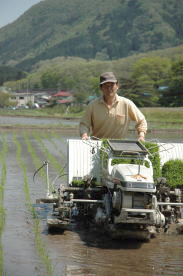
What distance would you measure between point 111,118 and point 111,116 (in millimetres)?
38

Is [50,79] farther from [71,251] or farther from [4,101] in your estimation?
[71,251]

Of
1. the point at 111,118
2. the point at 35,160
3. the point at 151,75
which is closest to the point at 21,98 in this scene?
the point at 151,75

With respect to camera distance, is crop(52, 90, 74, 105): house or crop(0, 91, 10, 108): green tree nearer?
crop(52, 90, 74, 105): house

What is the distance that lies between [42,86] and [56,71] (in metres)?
8.29

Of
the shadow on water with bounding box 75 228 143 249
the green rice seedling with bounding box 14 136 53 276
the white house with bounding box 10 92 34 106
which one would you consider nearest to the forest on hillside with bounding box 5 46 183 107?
the white house with bounding box 10 92 34 106

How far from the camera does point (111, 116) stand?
6.95 metres

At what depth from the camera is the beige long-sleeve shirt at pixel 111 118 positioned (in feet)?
22.8

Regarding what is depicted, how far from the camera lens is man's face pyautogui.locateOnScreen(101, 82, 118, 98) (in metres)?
6.71

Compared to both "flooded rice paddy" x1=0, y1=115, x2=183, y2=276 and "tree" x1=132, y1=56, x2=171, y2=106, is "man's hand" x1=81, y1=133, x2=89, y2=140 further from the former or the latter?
"tree" x1=132, y1=56, x2=171, y2=106

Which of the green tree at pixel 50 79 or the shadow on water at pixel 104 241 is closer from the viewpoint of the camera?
the shadow on water at pixel 104 241

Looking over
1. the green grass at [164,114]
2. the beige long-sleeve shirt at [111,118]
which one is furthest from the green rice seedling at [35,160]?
the green grass at [164,114]

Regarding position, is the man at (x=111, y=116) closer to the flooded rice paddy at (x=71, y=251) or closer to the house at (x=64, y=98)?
the flooded rice paddy at (x=71, y=251)

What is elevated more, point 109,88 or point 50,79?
point 50,79

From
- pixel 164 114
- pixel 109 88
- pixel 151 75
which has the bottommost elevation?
pixel 109 88
